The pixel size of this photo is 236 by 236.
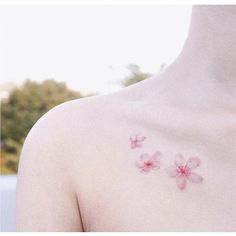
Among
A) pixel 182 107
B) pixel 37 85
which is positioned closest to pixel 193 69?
pixel 182 107

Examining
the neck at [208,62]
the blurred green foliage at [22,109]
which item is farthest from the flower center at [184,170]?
the blurred green foliage at [22,109]

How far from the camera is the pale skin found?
29.7 inches

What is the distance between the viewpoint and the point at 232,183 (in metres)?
0.78

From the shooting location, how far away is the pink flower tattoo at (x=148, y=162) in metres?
0.80

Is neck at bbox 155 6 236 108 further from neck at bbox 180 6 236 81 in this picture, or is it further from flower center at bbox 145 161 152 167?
flower center at bbox 145 161 152 167

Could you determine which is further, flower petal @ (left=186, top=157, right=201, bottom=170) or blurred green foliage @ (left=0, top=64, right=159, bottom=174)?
blurred green foliage @ (left=0, top=64, right=159, bottom=174)

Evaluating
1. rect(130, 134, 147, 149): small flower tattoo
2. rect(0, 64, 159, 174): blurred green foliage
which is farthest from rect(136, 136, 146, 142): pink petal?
rect(0, 64, 159, 174): blurred green foliage

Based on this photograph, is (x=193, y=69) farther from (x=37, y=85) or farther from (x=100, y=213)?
(x=37, y=85)

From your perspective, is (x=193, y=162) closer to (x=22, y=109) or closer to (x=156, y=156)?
(x=156, y=156)

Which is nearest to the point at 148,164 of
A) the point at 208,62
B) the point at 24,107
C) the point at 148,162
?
the point at 148,162

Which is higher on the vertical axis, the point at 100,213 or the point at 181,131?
the point at 181,131

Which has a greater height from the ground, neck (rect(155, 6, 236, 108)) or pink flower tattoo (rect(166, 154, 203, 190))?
neck (rect(155, 6, 236, 108))

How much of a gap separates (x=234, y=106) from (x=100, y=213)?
311mm

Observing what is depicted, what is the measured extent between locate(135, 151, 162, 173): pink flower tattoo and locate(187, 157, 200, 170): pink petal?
52 mm
